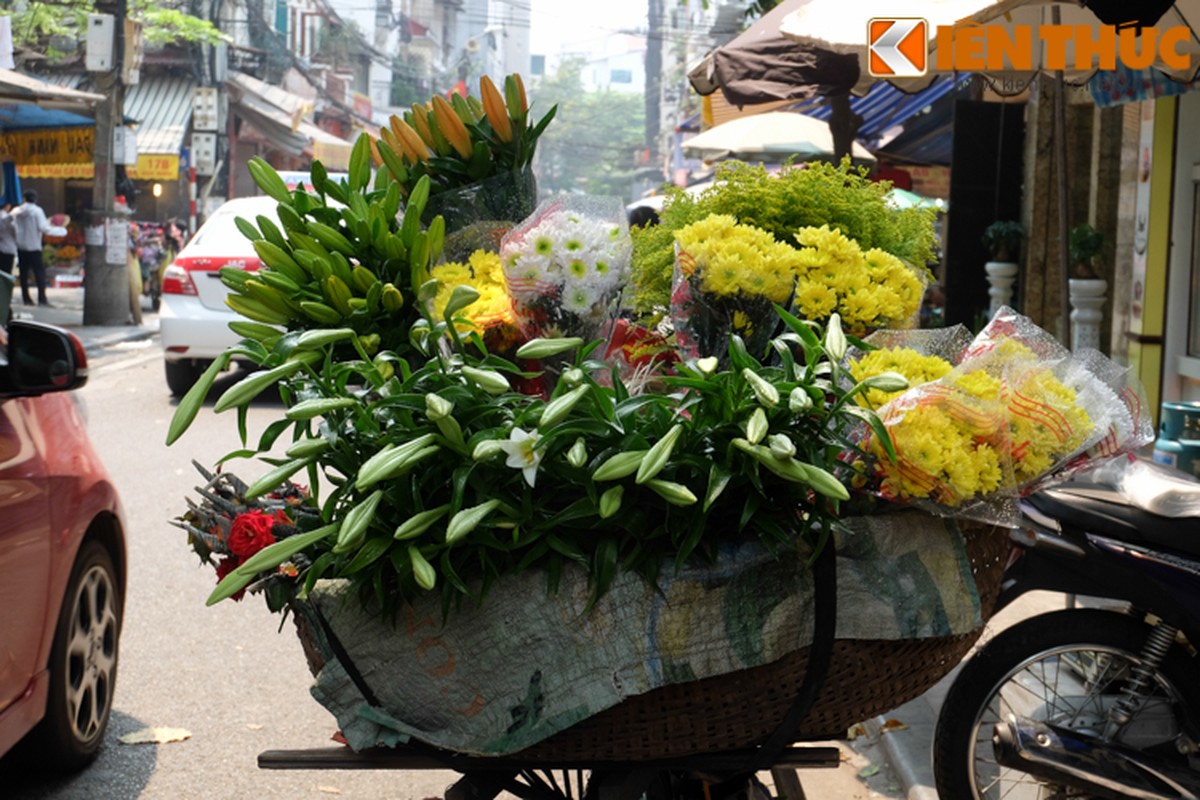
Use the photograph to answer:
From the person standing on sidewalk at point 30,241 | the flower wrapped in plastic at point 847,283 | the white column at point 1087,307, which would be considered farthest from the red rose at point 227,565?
the person standing on sidewalk at point 30,241

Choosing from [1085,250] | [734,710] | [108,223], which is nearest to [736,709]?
[734,710]

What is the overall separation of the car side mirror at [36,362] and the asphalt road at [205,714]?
1.37 m

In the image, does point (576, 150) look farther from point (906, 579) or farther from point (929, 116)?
point (906, 579)

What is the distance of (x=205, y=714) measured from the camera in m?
5.05

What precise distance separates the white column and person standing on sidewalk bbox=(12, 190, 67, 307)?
16697mm

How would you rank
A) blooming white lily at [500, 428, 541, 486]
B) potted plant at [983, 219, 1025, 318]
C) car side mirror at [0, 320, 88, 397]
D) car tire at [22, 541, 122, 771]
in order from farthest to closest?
potted plant at [983, 219, 1025, 318]
car tire at [22, 541, 122, 771]
car side mirror at [0, 320, 88, 397]
blooming white lily at [500, 428, 541, 486]

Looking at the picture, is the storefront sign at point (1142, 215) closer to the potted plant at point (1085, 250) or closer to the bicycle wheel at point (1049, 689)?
the potted plant at point (1085, 250)

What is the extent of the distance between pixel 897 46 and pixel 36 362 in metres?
3.70

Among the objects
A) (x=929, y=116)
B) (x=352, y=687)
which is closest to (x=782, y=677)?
(x=352, y=687)

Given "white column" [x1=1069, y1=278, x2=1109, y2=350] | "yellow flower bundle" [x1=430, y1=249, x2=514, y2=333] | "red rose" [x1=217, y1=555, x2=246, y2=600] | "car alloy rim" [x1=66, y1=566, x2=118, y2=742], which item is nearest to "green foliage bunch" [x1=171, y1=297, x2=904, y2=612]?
"red rose" [x1=217, y1=555, x2=246, y2=600]

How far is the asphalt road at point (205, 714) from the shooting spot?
4398 mm

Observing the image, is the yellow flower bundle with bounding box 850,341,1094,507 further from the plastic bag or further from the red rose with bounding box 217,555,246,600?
the red rose with bounding box 217,555,246,600

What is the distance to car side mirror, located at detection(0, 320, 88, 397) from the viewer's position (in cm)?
370

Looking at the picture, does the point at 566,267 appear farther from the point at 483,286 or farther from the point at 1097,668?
the point at 1097,668
